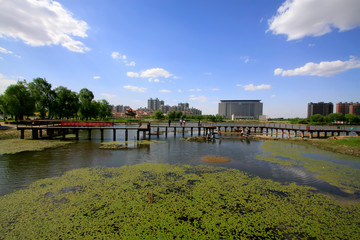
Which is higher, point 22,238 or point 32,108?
point 32,108

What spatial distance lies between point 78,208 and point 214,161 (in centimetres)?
1548

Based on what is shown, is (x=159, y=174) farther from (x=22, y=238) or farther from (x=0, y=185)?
(x=0, y=185)

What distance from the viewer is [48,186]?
12.6 m

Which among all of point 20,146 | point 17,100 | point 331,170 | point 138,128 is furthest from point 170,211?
point 17,100

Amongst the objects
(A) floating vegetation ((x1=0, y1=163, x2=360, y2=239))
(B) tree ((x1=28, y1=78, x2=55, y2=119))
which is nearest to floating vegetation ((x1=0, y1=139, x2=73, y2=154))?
(A) floating vegetation ((x1=0, y1=163, x2=360, y2=239))

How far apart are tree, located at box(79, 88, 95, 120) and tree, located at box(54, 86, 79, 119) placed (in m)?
3.92

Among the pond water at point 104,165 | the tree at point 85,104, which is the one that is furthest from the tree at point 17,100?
the pond water at point 104,165

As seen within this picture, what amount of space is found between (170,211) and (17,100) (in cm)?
5812

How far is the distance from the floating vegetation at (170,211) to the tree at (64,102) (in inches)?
2333

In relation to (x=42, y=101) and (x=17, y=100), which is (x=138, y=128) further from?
(x=42, y=101)

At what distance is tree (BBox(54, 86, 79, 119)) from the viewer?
6075 centimetres

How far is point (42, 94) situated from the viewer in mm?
56375

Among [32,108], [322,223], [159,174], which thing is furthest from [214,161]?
[32,108]

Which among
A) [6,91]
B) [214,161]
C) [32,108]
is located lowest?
[214,161]
